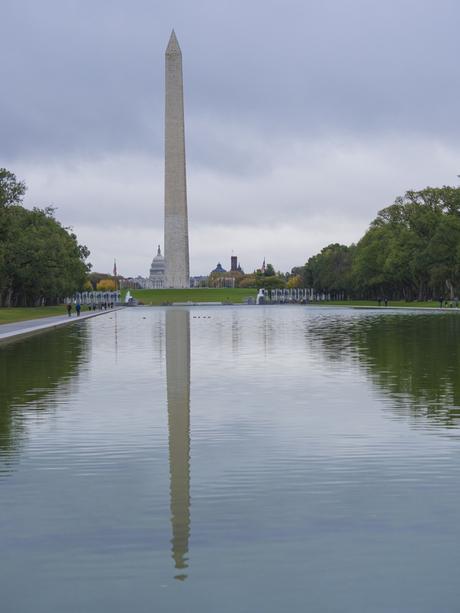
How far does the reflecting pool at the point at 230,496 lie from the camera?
5.99 meters

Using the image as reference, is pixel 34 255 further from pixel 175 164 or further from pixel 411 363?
pixel 411 363

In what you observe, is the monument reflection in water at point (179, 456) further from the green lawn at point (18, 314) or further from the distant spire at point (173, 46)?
the distant spire at point (173, 46)

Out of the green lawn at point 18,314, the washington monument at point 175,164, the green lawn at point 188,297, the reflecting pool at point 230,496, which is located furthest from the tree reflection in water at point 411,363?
the green lawn at point 188,297

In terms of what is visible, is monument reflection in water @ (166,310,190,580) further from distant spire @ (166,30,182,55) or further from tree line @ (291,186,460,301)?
distant spire @ (166,30,182,55)

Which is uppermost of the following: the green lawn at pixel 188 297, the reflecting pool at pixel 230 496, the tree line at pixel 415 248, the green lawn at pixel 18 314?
the tree line at pixel 415 248

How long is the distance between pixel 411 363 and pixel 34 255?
201ft

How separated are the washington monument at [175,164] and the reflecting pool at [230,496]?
81.5 meters

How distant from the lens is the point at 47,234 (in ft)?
292

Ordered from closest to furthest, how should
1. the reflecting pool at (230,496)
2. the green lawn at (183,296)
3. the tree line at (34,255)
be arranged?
the reflecting pool at (230,496) < the tree line at (34,255) < the green lawn at (183,296)

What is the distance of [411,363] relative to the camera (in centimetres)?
2323

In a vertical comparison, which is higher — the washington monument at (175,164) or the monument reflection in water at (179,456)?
the washington monument at (175,164)

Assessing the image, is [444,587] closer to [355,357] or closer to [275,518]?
[275,518]

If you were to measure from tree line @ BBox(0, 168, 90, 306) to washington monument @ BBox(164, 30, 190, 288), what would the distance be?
11.3 meters

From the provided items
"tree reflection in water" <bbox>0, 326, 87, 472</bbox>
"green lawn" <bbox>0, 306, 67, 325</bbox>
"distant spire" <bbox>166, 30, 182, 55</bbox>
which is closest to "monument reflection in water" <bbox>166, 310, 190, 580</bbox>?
"tree reflection in water" <bbox>0, 326, 87, 472</bbox>
